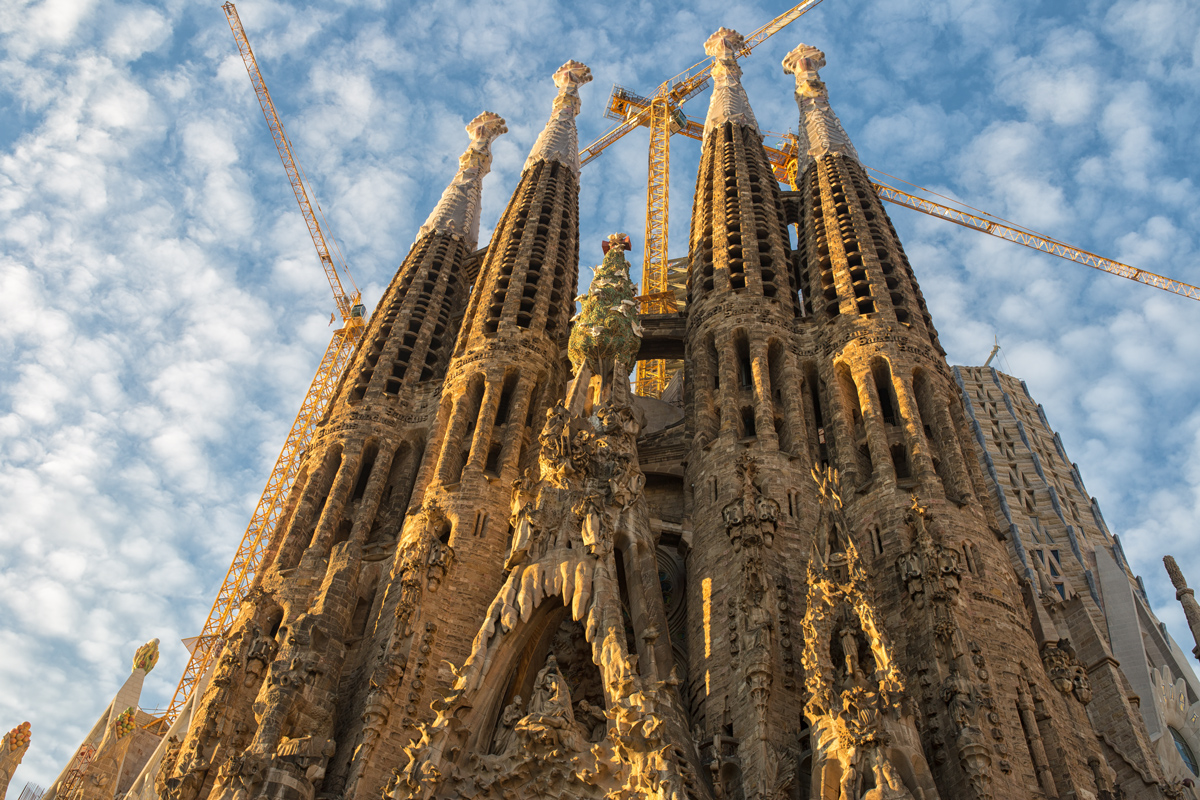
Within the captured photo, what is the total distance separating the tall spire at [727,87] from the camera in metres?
43.5

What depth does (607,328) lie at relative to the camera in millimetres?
30875

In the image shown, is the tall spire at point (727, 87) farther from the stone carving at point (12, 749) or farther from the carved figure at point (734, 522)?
the stone carving at point (12, 749)

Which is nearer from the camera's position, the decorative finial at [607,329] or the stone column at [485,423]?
the stone column at [485,423]

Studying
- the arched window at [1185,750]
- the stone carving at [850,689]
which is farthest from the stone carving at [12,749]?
the arched window at [1185,750]

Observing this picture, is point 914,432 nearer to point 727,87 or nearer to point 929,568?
point 929,568

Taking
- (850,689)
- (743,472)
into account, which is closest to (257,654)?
(743,472)

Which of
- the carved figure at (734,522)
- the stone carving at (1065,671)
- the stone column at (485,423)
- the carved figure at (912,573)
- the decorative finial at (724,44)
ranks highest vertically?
the decorative finial at (724,44)

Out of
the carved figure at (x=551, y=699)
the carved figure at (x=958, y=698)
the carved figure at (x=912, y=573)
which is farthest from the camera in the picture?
the carved figure at (x=912, y=573)

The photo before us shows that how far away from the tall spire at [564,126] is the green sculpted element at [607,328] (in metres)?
13.5

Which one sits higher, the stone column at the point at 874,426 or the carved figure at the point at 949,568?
the stone column at the point at 874,426

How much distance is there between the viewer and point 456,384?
3241 cm

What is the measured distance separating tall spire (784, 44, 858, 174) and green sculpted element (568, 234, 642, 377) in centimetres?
1103

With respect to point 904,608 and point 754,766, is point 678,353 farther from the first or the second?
point 754,766

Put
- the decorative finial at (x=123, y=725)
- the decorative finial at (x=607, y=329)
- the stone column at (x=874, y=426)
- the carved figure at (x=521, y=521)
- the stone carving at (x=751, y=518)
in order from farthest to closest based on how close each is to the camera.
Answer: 1. the decorative finial at (x=123, y=725)
2. the decorative finial at (x=607, y=329)
3. the stone column at (x=874, y=426)
4. the stone carving at (x=751, y=518)
5. the carved figure at (x=521, y=521)
